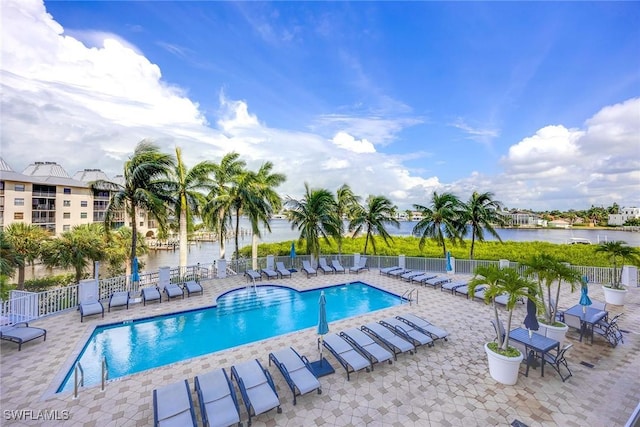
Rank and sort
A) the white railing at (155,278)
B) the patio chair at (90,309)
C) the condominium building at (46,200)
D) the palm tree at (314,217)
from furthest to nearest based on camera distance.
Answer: the condominium building at (46,200) < the palm tree at (314,217) < the patio chair at (90,309) < the white railing at (155,278)

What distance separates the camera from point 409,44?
17.2 metres

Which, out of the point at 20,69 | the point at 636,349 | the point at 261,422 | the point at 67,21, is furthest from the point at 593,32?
the point at 20,69

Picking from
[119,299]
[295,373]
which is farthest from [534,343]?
[119,299]

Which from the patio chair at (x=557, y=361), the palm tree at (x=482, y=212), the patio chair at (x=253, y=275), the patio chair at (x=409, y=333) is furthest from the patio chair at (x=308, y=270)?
the patio chair at (x=557, y=361)

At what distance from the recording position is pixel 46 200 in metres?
38.5

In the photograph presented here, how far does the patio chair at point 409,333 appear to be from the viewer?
25.0 feet

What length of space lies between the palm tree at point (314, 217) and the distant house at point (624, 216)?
140 metres

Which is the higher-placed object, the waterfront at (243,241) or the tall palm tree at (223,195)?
the tall palm tree at (223,195)

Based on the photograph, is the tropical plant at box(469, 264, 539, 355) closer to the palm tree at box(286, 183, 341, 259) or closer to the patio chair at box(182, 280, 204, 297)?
the palm tree at box(286, 183, 341, 259)

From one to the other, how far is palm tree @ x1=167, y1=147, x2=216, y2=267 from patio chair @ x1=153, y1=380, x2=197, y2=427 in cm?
1173

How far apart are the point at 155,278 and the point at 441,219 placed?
697 inches

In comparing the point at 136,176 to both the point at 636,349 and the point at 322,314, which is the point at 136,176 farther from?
the point at 636,349

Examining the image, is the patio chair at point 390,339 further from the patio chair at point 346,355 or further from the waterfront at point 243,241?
the waterfront at point 243,241

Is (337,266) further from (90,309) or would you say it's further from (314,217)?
(90,309)
